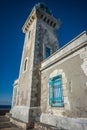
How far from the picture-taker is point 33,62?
777cm

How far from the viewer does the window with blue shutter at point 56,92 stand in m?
5.22

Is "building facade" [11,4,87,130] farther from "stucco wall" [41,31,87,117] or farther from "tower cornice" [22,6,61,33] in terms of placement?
"tower cornice" [22,6,61,33]

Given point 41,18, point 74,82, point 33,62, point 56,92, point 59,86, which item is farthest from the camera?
point 41,18

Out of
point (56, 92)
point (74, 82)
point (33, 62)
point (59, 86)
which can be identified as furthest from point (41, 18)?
point (74, 82)

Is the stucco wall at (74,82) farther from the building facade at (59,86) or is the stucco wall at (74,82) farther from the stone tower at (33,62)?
the stone tower at (33,62)

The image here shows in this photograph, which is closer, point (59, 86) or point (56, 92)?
point (59, 86)

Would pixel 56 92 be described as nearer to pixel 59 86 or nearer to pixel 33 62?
pixel 59 86

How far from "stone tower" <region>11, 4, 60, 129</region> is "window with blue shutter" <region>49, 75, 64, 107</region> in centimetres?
140

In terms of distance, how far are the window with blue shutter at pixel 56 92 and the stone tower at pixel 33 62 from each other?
140 centimetres

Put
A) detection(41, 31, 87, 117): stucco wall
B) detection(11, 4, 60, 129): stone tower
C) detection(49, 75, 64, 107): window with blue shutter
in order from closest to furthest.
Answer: detection(41, 31, 87, 117): stucco wall < detection(49, 75, 64, 107): window with blue shutter < detection(11, 4, 60, 129): stone tower

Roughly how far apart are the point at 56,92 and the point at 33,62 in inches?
126

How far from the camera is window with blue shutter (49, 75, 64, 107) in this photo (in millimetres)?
5217

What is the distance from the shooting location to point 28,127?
5629 millimetres

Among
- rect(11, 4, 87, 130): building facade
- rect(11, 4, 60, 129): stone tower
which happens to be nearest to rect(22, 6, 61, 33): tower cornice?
rect(11, 4, 60, 129): stone tower
